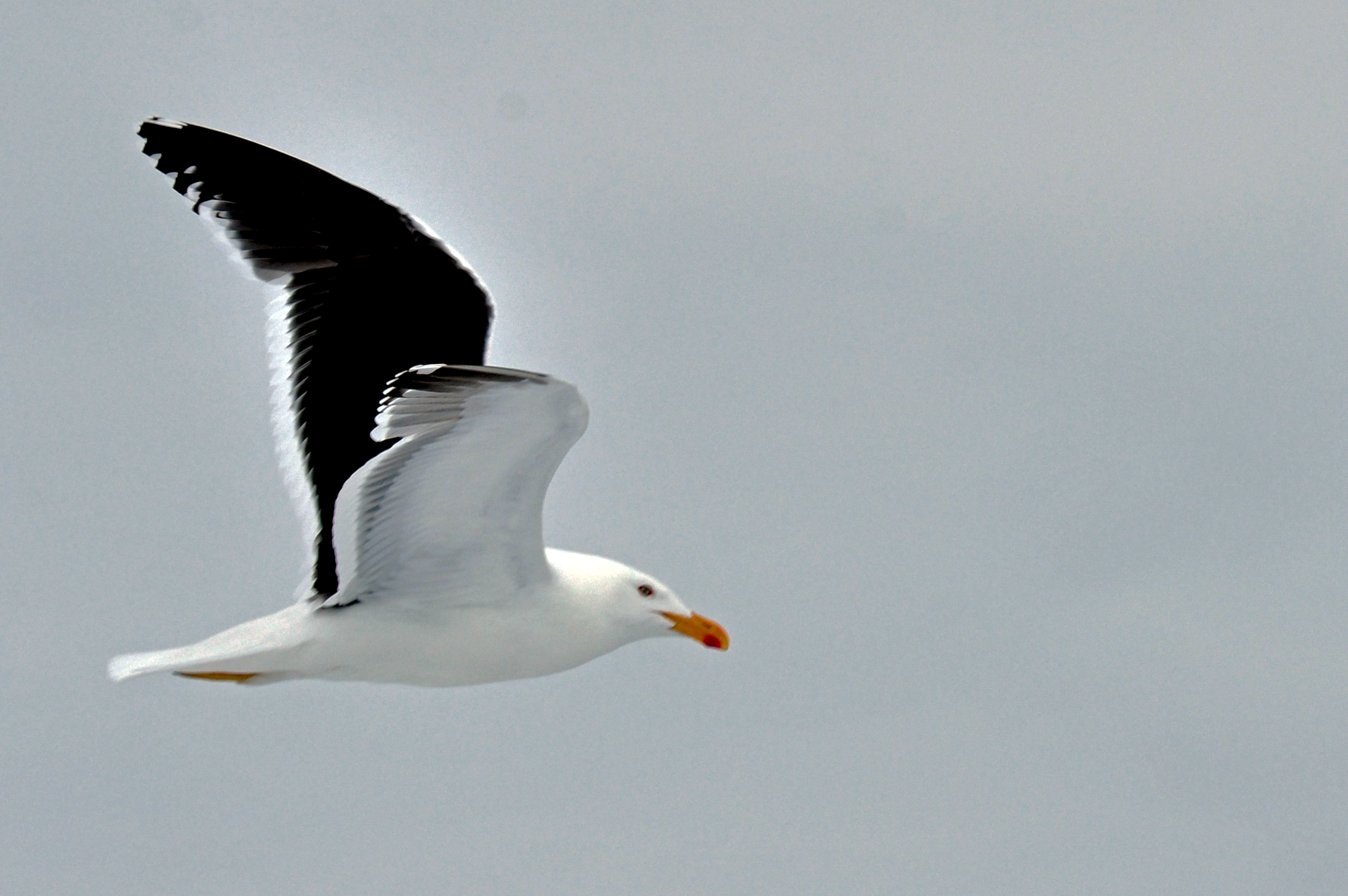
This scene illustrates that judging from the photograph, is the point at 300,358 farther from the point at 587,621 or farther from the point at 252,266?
the point at 587,621

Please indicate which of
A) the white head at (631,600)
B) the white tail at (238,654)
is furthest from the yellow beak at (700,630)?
the white tail at (238,654)

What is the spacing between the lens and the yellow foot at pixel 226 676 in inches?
460

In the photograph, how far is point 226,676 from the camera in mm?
11891

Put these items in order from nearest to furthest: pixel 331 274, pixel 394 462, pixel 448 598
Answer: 1. pixel 394 462
2. pixel 448 598
3. pixel 331 274

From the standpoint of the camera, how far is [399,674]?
38.7ft

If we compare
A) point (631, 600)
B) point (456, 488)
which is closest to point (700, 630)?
point (631, 600)

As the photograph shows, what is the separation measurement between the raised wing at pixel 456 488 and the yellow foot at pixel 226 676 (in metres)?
0.64

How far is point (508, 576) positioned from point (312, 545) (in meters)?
1.57

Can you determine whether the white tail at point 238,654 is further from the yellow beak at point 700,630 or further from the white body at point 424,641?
the yellow beak at point 700,630

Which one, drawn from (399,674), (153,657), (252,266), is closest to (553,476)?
(399,674)

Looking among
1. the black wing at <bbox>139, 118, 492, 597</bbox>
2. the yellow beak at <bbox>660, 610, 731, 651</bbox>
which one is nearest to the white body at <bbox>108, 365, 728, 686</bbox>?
the yellow beak at <bbox>660, 610, 731, 651</bbox>

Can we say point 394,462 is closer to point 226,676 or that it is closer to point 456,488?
point 456,488

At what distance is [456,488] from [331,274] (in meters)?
2.95

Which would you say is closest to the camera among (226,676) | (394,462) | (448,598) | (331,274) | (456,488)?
(394,462)
